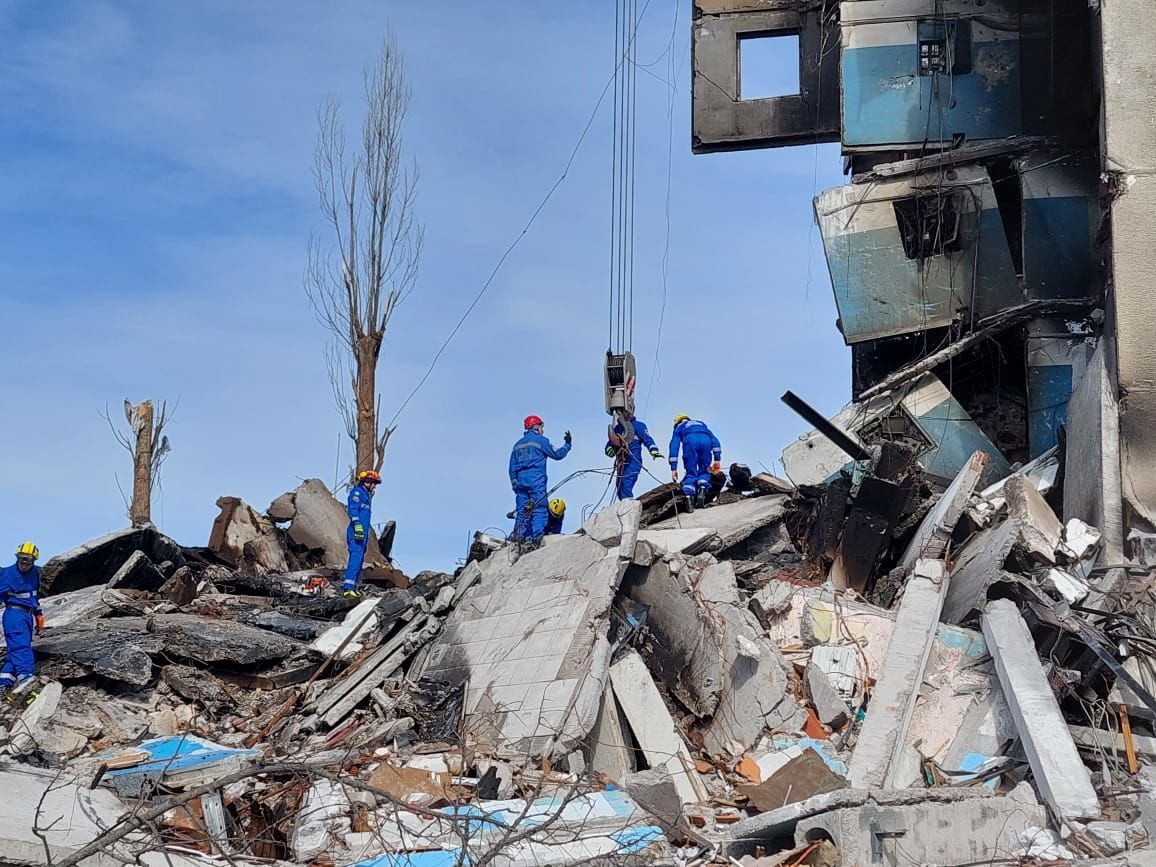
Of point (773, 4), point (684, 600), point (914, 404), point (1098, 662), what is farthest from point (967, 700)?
point (773, 4)

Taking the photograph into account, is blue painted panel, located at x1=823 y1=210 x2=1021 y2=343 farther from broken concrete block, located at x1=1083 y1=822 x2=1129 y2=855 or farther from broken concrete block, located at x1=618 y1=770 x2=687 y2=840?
broken concrete block, located at x1=1083 y1=822 x2=1129 y2=855

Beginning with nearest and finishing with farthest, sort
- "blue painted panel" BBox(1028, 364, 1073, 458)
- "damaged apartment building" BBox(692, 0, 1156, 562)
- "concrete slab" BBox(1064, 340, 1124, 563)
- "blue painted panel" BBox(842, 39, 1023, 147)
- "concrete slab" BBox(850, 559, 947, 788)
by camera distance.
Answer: "concrete slab" BBox(850, 559, 947, 788), "concrete slab" BBox(1064, 340, 1124, 563), "blue painted panel" BBox(1028, 364, 1073, 458), "damaged apartment building" BBox(692, 0, 1156, 562), "blue painted panel" BBox(842, 39, 1023, 147)

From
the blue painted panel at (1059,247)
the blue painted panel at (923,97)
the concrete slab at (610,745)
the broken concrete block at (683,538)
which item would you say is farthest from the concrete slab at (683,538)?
the blue painted panel at (923,97)

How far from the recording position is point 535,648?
10523 mm

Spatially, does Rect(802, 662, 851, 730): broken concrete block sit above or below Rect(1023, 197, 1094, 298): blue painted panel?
below

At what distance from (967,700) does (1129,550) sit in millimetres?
2801

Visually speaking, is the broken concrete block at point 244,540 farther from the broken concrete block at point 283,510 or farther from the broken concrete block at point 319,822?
the broken concrete block at point 319,822

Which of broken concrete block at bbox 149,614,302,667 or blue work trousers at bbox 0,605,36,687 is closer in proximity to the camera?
blue work trousers at bbox 0,605,36,687

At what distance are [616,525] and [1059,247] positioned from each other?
854cm

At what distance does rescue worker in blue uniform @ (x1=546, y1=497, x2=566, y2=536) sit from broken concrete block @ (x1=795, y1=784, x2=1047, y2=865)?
6841mm

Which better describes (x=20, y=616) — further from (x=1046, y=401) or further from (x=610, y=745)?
(x=1046, y=401)

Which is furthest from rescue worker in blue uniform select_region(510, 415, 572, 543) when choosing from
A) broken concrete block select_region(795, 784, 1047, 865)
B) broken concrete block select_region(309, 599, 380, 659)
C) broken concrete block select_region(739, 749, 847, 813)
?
broken concrete block select_region(795, 784, 1047, 865)

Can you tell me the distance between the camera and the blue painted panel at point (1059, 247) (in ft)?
54.8

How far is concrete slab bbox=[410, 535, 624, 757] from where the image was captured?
9.66 m
